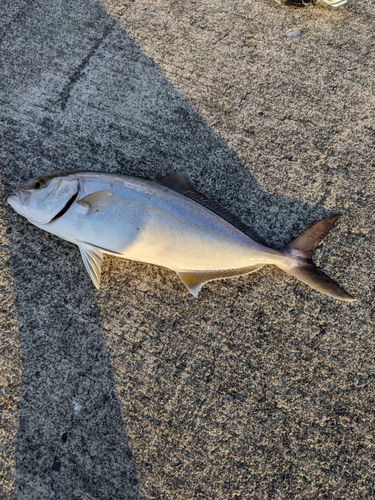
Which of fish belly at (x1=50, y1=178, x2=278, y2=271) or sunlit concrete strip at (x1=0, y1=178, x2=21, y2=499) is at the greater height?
fish belly at (x1=50, y1=178, x2=278, y2=271)

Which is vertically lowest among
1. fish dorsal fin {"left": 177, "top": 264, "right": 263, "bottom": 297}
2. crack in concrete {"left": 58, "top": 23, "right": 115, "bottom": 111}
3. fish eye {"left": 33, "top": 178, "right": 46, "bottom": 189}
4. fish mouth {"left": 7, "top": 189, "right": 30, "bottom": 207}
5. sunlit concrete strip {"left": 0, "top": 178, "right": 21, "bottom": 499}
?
sunlit concrete strip {"left": 0, "top": 178, "right": 21, "bottom": 499}

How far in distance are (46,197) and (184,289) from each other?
96cm

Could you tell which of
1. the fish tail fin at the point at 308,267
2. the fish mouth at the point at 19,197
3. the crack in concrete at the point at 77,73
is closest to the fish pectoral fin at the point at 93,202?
the fish mouth at the point at 19,197

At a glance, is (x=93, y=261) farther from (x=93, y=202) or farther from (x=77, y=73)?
(x=77, y=73)

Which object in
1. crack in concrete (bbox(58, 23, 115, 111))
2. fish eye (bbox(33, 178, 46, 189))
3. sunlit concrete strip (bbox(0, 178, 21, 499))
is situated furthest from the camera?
crack in concrete (bbox(58, 23, 115, 111))

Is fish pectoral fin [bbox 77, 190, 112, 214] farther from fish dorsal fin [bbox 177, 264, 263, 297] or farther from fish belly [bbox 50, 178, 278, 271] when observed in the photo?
fish dorsal fin [bbox 177, 264, 263, 297]

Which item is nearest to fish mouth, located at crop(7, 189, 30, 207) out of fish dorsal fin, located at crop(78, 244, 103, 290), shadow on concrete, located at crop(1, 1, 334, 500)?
shadow on concrete, located at crop(1, 1, 334, 500)

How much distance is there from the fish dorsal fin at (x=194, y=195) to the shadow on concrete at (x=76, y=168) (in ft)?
0.65

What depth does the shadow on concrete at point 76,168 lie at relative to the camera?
2.28m

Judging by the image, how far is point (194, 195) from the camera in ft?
8.09

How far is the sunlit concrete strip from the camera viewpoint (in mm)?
2248

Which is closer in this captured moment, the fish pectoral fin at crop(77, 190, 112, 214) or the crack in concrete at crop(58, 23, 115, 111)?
the fish pectoral fin at crop(77, 190, 112, 214)

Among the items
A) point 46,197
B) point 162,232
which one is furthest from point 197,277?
point 46,197

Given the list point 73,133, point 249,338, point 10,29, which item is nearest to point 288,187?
point 249,338
